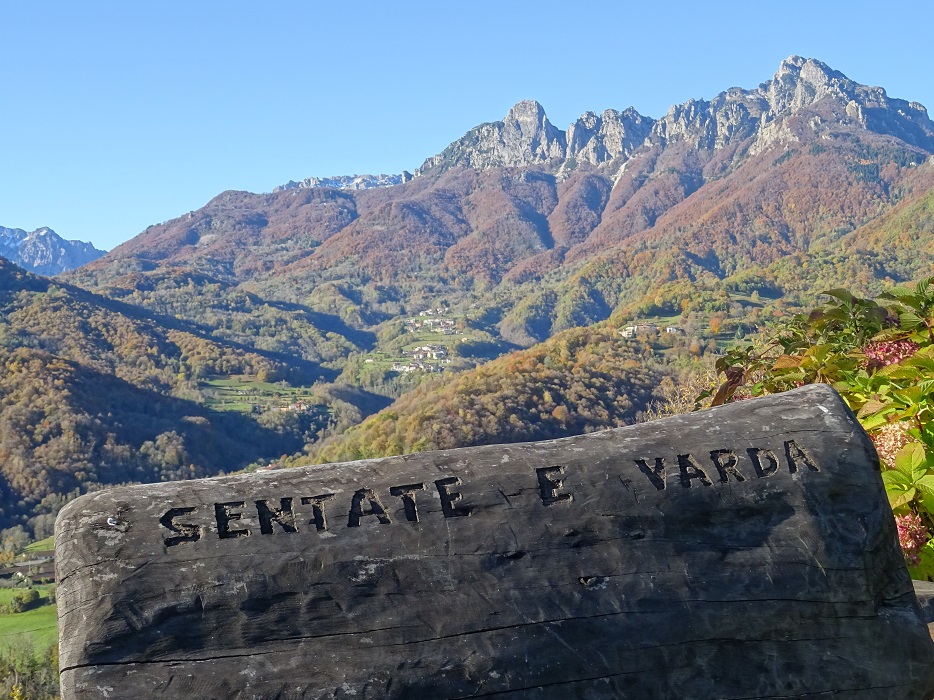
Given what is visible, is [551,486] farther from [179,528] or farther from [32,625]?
[32,625]

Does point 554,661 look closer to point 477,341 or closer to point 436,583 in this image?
point 436,583

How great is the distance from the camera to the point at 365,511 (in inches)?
98.5

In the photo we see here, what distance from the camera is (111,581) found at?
2283 millimetres

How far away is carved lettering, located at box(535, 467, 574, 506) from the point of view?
8.42ft

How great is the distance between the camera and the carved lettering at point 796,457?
107 inches

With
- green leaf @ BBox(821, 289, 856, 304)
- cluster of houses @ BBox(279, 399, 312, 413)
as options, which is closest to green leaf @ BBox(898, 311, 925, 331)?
green leaf @ BBox(821, 289, 856, 304)

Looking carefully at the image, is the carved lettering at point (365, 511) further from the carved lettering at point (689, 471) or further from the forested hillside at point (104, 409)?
the forested hillside at point (104, 409)

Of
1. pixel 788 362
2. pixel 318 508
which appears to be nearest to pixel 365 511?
pixel 318 508

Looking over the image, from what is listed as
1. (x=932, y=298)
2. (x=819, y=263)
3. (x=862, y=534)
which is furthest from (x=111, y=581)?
(x=819, y=263)

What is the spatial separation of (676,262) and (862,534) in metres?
154

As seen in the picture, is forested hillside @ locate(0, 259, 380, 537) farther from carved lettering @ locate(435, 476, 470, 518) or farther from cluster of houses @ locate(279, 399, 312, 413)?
carved lettering @ locate(435, 476, 470, 518)

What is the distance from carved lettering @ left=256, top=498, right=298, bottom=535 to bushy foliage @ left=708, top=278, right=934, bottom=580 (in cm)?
237

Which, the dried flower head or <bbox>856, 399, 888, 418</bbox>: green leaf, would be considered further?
<bbox>856, 399, 888, 418</bbox>: green leaf

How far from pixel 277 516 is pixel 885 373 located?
2.99 meters
